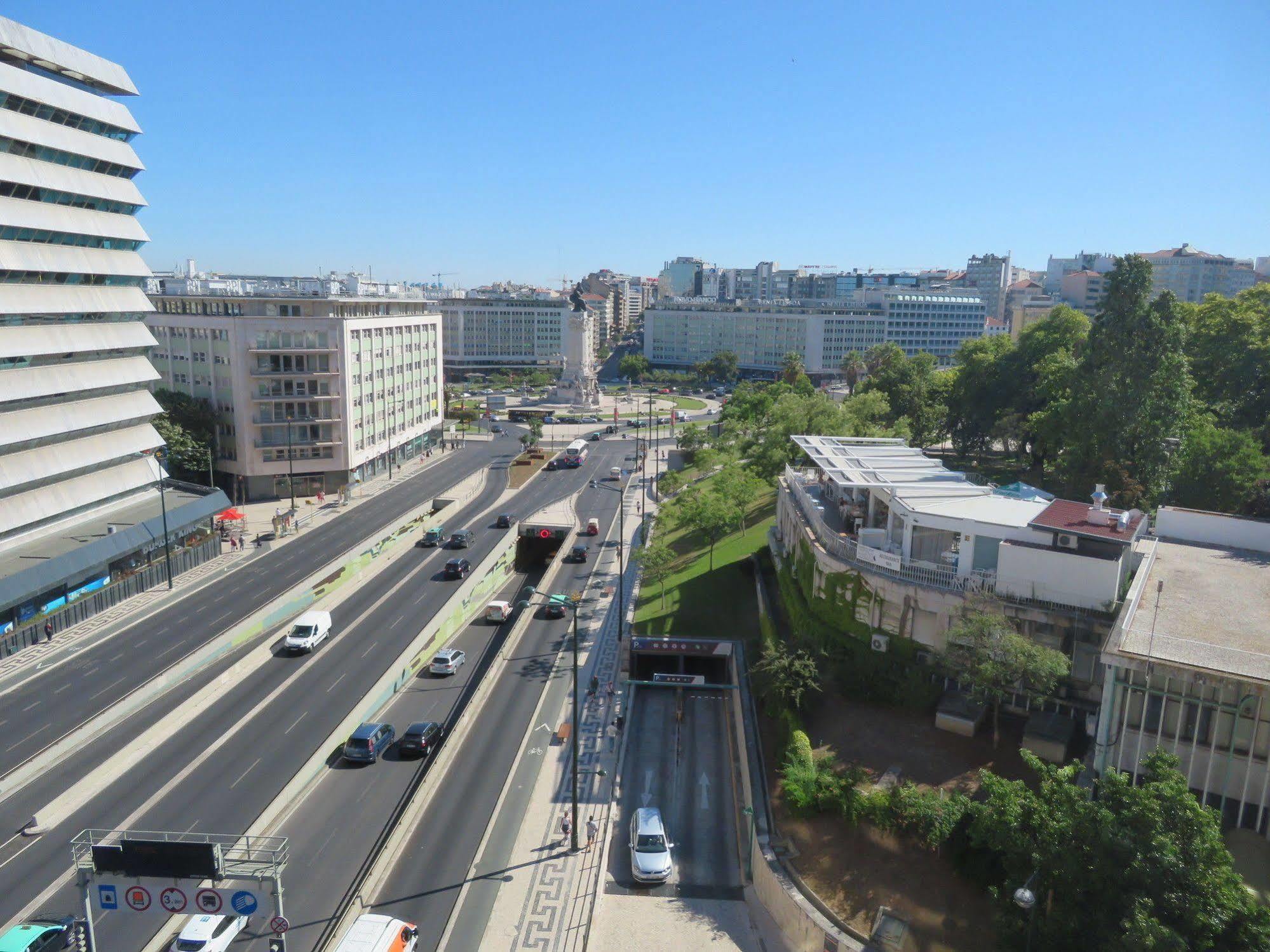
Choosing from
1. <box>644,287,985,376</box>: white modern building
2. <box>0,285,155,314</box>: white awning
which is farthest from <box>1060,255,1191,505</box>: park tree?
<box>644,287,985,376</box>: white modern building

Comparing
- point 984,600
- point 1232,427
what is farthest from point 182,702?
point 1232,427

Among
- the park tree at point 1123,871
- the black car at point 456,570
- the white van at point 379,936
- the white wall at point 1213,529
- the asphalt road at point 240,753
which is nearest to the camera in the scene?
the park tree at point 1123,871

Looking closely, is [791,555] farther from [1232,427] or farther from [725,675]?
[1232,427]

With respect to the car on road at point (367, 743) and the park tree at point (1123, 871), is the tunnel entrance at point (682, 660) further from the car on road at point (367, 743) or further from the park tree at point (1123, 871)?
the park tree at point (1123, 871)

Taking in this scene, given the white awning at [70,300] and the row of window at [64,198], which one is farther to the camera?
the row of window at [64,198]

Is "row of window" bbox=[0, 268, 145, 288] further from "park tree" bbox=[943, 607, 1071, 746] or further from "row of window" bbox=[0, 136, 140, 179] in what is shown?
"park tree" bbox=[943, 607, 1071, 746]

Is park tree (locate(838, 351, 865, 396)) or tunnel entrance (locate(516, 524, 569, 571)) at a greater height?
park tree (locate(838, 351, 865, 396))

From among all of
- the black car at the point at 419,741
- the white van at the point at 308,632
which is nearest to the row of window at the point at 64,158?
the white van at the point at 308,632
